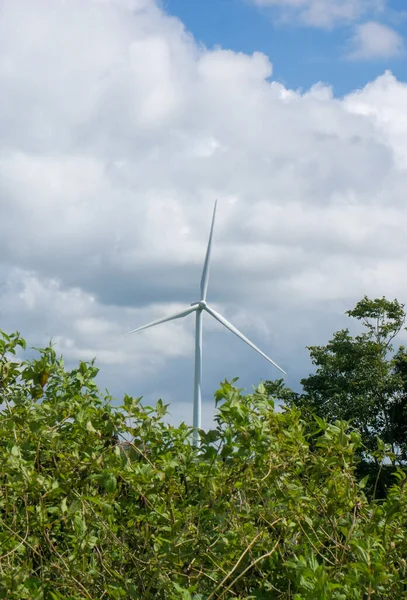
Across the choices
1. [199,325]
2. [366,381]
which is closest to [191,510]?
[199,325]

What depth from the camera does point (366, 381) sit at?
39.2 meters

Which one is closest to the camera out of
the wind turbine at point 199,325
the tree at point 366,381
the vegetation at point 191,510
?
the vegetation at point 191,510

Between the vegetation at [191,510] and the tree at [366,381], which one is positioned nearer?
the vegetation at [191,510]

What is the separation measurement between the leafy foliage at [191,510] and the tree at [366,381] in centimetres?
3475

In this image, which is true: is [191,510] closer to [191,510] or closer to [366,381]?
[191,510]

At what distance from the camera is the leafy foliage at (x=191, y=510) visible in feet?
13.0

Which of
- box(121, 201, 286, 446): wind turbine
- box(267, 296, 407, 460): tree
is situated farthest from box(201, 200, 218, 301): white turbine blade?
box(267, 296, 407, 460): tree

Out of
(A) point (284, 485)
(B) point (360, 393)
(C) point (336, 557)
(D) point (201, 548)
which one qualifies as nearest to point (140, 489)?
(D) point (201, 548)

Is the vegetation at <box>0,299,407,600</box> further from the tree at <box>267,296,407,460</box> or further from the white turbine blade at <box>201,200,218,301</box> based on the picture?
the tree at <box>267,296,407,460</box>

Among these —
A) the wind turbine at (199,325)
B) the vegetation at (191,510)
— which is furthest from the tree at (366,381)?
the vegetation at (191,510)

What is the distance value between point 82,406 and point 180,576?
53.7 inches

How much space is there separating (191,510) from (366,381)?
3589cm

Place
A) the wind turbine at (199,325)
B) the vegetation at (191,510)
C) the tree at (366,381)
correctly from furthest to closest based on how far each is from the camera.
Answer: the tree at (366,381) < the wind turbine at (199,325) < the vegetation at (191,510)

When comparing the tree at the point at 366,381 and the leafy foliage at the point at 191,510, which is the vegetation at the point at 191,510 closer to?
the leafy foliage at the point at 191,510
